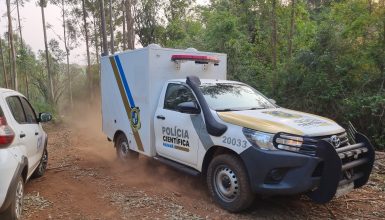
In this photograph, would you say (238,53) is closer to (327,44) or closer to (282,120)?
(327,44)

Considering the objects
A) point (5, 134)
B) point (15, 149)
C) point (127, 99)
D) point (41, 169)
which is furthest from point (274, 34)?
point (5, 134)

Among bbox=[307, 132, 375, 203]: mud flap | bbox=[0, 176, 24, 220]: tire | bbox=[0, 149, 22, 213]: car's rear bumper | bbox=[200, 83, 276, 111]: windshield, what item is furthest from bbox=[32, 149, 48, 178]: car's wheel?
bbox=[307, 132, 375, 203]: mud flap

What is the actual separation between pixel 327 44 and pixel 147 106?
684cm

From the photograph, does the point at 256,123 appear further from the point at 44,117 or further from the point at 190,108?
the point at 44,117

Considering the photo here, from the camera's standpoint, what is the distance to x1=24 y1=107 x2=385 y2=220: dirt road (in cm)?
487

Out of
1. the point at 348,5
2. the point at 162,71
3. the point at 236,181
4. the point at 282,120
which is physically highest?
the point at 348,5

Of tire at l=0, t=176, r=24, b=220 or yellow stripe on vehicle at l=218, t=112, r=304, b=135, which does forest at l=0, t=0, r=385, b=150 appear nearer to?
yellow stripe on vehicle at l=218, t=112, r=304, b=135

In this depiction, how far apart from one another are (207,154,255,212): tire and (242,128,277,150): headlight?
0.42m

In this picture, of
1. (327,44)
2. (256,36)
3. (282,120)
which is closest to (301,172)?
(282,120)

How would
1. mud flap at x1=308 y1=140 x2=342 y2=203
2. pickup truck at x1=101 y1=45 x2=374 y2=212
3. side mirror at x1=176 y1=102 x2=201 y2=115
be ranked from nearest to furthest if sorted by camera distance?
mud flap at x1=308 y1=140 x2=342 y2=203 < pickup truck at x1=101 y1=45 x2=374 y2=212 < side mirror at x1=176 y1=102 x2=201 y2=115

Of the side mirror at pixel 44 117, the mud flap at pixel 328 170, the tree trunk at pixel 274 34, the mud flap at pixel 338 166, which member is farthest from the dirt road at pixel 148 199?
the tree trunk at pixel 274 34

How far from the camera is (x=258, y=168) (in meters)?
4.43

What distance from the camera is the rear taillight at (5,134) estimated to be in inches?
156

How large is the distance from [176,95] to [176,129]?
69 cm
